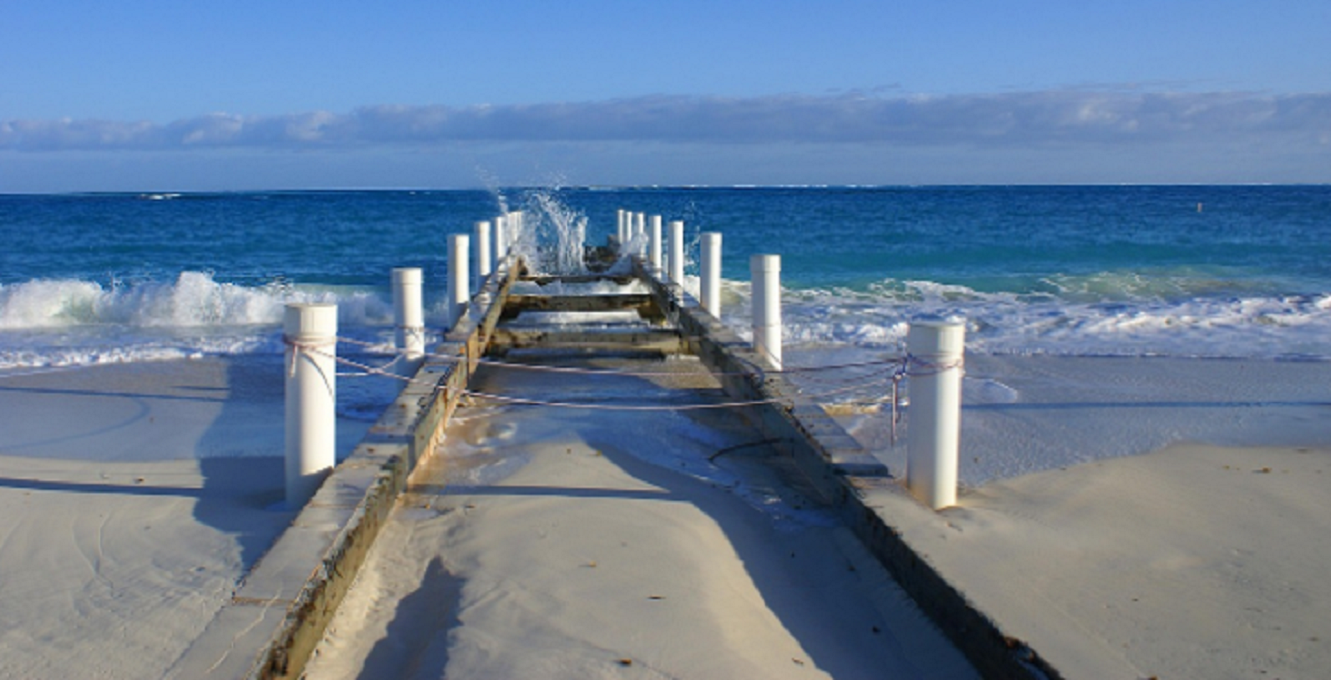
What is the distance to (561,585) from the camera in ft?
14.0

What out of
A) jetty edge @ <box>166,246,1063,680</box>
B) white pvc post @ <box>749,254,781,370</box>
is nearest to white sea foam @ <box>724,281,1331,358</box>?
white pvc post @ <box>749,254,781,370</box>

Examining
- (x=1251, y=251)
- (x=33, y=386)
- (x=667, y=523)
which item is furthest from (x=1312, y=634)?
(x=1251, y=251)

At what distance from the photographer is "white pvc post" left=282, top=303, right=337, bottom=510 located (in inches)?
199

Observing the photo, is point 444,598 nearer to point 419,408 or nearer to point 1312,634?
point 419,408

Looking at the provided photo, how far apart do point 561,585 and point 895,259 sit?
89.6ft

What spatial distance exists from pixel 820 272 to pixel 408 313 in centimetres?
2076

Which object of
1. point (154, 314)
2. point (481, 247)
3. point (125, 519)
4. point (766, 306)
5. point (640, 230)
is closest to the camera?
point (125, 519)

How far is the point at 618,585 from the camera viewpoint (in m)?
4.25

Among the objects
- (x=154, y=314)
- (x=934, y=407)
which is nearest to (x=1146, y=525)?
(x=934, y=407)

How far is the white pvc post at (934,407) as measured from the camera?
16.2 ft

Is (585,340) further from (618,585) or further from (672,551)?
(618,585)

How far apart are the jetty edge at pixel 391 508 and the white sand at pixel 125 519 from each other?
1.26 ft

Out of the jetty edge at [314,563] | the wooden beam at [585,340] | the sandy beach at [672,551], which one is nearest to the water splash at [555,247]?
the wooden beam at [585,340]

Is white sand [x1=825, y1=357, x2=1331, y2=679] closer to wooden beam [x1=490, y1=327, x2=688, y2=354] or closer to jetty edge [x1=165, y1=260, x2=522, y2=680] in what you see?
jetty edge [x1=165, y1=260, x2=522, y2=680]
